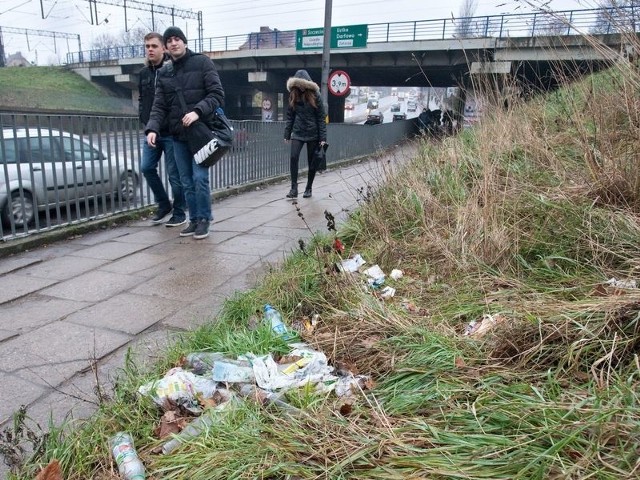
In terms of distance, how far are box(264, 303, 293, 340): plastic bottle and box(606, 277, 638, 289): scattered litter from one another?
1670 mm

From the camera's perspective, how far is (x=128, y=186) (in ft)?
20.1

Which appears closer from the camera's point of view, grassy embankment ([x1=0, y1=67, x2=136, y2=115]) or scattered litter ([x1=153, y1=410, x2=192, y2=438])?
scattered litter ([x1=153, y1=410, x2=192, y2=438])

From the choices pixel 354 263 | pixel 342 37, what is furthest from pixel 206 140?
pixel 342 37

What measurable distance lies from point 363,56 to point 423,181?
88.8 ft

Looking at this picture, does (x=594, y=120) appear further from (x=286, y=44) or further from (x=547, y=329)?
(x=286, y=44)

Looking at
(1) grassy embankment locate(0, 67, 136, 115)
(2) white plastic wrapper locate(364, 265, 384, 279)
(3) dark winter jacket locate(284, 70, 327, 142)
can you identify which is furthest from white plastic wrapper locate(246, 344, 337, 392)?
(1) grassy embankment locate(0, 67, 136, 115)

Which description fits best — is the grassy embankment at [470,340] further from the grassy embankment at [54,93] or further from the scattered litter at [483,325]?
the grassy embankment at [54,93]

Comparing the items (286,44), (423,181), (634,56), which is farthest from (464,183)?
(286,44)

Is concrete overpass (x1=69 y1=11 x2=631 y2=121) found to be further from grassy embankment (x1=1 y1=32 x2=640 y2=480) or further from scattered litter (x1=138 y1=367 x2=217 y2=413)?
scattered litter (x1=138 y1=367 x2=217 y2=413)

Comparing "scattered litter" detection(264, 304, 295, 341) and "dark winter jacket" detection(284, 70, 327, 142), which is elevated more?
"dark winter jacket" detection(284, 70, 327, 142)

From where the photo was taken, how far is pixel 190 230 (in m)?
5.21

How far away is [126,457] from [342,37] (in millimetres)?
25438

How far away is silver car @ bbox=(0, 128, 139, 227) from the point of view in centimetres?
461

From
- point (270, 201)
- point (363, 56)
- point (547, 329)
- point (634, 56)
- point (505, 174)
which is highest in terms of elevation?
point (363, 56)
